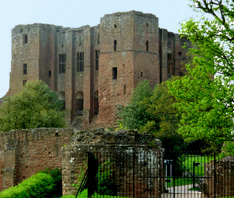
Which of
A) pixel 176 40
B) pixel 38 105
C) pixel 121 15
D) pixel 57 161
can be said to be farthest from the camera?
pixel 176 40

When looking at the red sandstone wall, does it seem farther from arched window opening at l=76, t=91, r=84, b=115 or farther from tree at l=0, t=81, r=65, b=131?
tree at l=0, t=81, r=65, b=131

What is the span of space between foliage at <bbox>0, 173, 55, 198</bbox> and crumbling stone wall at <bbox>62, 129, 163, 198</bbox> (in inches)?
181

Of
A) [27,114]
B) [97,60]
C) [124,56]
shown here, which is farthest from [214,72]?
[97,60]

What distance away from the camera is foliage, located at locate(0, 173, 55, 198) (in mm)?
23066

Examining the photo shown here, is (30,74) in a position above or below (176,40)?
below

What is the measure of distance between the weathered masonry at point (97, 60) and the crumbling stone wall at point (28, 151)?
29190 millimetres

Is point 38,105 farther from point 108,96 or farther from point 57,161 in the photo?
point 57,161

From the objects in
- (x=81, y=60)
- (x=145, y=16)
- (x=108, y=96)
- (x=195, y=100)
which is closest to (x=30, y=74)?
(x=81, y=60)

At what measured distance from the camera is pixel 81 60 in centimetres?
7288

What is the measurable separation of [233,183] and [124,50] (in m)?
43.1

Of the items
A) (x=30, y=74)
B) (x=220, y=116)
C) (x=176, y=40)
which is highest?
(x=176, y=40)

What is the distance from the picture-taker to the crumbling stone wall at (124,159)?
59.8ft

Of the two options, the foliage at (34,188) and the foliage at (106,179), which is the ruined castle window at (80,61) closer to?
the foliage at (34,188)

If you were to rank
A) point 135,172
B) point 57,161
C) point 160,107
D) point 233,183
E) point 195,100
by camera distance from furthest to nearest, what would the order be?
point 160,107 < point 57,161 < point 195,100 < point 233,183 < point 135,172
